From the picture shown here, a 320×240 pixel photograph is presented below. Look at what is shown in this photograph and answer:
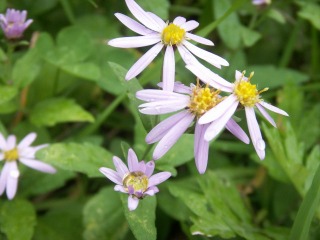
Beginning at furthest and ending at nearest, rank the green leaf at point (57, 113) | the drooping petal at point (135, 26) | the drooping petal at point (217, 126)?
the green leaf at point (57, 113), the drooping petal at point (135, 26), the drooping petal at point (217, 126)

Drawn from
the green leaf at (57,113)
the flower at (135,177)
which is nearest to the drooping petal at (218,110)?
the flower at (135,177)

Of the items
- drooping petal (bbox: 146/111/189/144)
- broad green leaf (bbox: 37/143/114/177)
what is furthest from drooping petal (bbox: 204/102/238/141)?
broad green leaf (bbox: 37/143/114/177)

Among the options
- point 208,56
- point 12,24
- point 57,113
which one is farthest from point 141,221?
point 12,24

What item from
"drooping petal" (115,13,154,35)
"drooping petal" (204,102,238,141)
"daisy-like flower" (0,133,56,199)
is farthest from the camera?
"daisy-like flower" (0,133,56,199)

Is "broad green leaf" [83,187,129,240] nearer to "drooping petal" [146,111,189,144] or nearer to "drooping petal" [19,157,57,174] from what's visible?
"drooping petal" [19,157,57,174]

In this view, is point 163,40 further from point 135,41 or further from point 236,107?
point 236,107

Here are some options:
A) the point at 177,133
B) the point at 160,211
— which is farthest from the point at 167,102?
the point at 160,211

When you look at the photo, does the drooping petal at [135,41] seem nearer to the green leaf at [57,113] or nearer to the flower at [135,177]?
the flower at [135,177]
